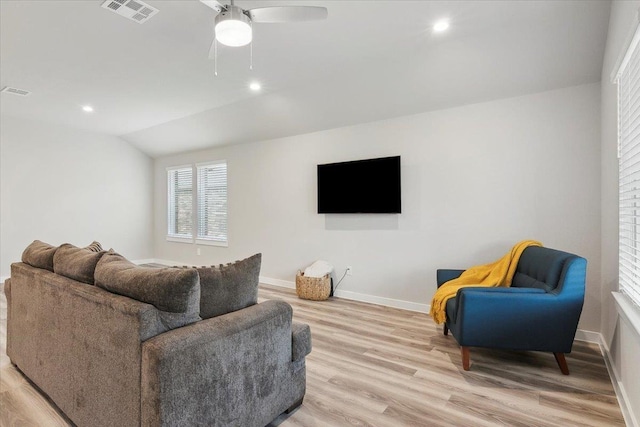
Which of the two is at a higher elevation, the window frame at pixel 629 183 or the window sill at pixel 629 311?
the window frame at pixel 629 183

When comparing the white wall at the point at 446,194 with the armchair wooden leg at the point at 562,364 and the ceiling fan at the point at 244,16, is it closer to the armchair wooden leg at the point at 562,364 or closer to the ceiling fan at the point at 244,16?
the armchair wooden leg at the point at 562,364

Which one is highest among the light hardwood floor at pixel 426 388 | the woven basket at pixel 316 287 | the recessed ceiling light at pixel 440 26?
the recessed ceiling light at pixel 440 26

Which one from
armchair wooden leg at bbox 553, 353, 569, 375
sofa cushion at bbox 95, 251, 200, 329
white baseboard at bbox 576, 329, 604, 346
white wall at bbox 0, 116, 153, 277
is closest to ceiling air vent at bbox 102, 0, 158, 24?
sofa cushion at bbox 95, 251, 200, 329

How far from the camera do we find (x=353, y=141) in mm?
4441

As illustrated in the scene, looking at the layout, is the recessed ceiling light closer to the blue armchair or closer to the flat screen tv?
the flat screen tv

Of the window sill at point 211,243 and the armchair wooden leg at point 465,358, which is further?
the window sill at point 211,243

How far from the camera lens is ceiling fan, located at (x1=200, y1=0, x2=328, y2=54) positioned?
6.45ft

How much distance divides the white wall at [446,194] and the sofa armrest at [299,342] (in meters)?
2.33

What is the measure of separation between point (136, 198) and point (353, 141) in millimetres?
5241

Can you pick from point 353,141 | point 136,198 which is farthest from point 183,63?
point 136,198

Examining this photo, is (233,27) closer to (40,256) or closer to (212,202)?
A: (40,256)

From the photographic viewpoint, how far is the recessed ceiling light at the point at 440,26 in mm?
2607

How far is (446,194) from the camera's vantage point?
3.73 metres

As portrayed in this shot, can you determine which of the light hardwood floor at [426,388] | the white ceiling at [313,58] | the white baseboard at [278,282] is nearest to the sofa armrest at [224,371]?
the light hardwood floor at [426,388]
